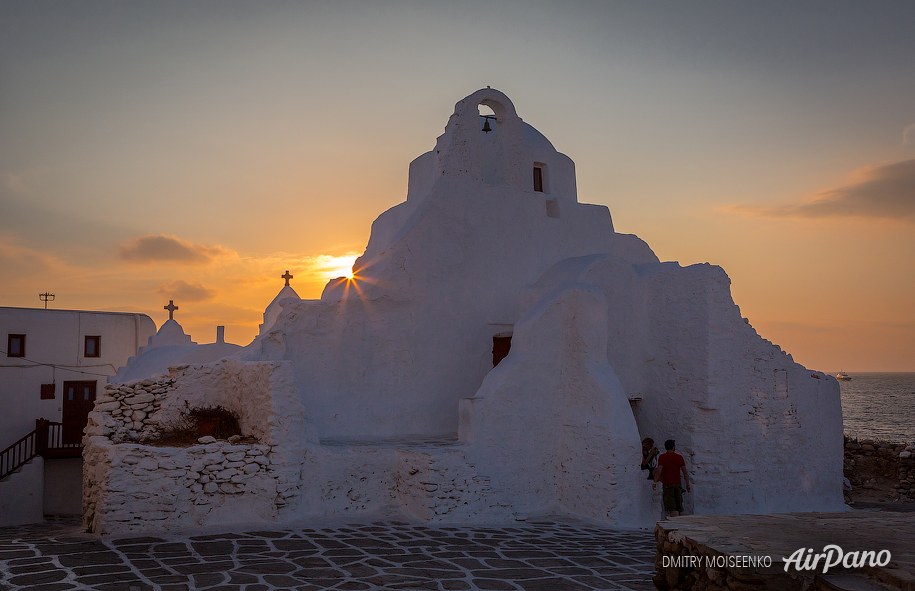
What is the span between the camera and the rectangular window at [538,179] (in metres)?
15.2

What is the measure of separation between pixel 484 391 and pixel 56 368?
15134 mm

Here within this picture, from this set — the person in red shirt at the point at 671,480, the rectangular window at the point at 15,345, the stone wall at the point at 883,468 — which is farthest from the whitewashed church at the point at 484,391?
the rectangular window at the point at 15,345

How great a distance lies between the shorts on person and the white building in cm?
1456

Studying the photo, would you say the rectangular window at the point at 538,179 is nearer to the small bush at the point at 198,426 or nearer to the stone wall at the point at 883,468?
the small bush at the point at 198,426

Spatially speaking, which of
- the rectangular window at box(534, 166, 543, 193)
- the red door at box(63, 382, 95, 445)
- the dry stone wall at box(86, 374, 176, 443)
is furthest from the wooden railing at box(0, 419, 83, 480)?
the rectangular window at box(534, 166, 543, 193)

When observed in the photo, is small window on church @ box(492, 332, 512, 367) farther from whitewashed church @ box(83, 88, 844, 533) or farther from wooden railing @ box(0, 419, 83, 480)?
wooden railing @ box(0, 419, 83, 480)

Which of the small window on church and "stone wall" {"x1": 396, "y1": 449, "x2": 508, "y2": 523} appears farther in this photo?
the small window on church

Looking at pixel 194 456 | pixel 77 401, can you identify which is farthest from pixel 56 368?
pixel 194 456

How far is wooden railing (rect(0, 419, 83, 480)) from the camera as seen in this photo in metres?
16.9

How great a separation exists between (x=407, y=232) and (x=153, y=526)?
248 inches

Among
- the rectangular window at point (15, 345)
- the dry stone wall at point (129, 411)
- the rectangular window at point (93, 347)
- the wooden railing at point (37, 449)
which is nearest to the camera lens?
the dry stone wall at point (129, 411)

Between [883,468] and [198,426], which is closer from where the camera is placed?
[198,426]

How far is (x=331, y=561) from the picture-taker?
7.54 m

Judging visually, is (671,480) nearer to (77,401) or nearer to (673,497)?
(673,497)
